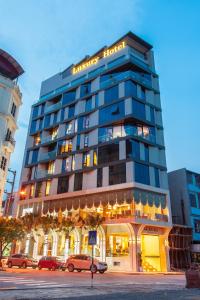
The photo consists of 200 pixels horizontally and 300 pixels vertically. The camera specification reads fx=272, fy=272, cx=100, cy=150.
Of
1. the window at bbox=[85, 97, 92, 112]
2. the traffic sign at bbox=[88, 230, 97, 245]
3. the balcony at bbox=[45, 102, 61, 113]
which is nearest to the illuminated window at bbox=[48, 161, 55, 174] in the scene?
the balcony at bbox=[45, 102, 61, 113]

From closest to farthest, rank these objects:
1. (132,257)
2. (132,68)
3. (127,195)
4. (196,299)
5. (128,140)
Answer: (196,299) → (132,257) → (127,195) → (128,140) → (132,68)

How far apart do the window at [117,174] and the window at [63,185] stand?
9344 mm

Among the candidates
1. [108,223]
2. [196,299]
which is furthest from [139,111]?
[196,299]

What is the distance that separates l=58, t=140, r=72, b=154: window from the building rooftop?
1424 cm

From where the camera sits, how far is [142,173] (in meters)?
39.6

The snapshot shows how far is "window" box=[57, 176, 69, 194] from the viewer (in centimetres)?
4619

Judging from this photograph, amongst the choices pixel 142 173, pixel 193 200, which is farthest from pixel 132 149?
pixel 193 200

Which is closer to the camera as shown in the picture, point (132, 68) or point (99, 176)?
point (99, 176)

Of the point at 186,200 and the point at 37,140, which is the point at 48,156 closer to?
the point at 37,140

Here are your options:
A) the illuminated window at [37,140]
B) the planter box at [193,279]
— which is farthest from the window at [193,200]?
the planter box at [193,279]

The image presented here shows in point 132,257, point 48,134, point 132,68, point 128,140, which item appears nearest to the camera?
point 132,257

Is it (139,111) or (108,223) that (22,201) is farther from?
(139,111)

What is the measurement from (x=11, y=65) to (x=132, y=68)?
20.6 meters

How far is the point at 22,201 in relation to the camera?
51750mm
